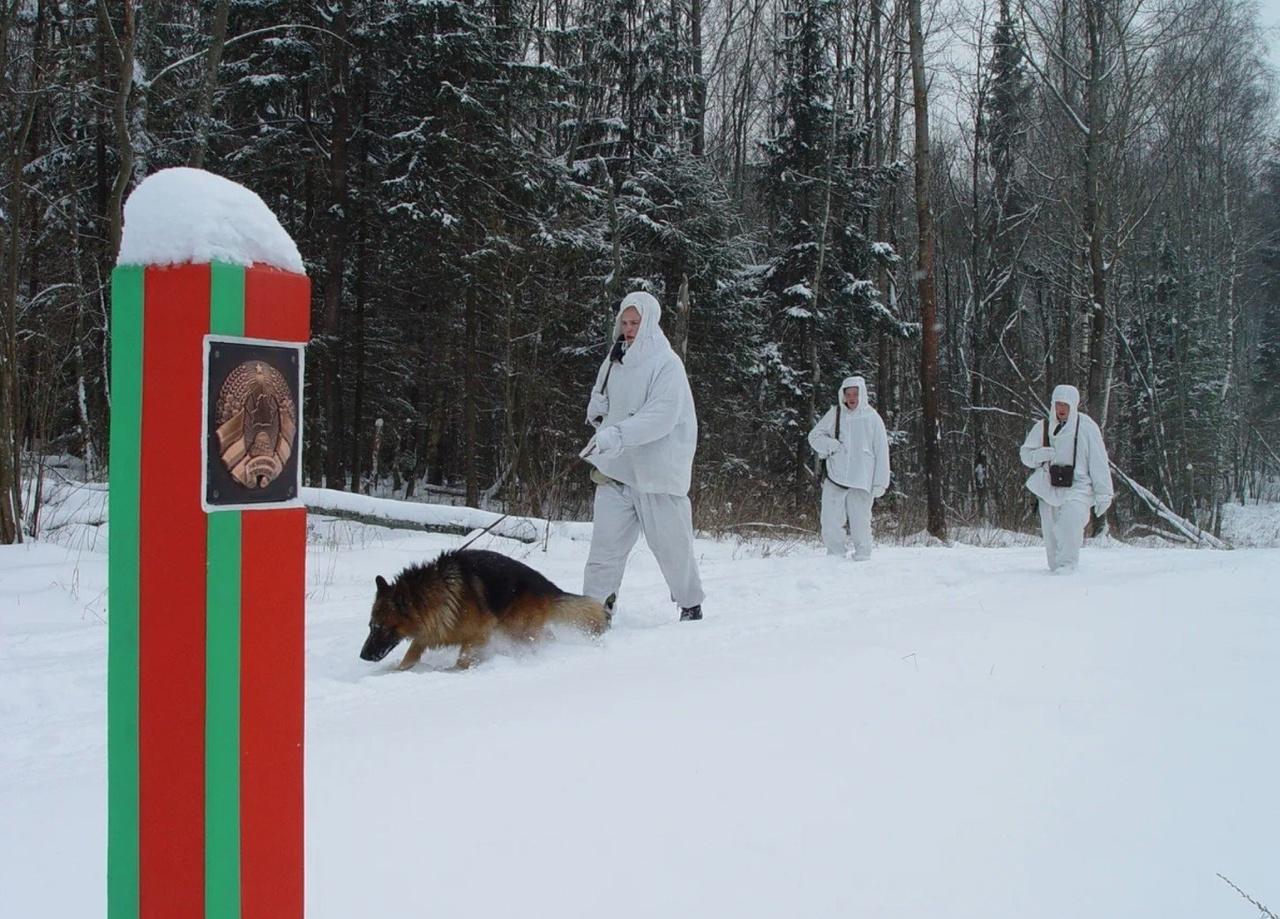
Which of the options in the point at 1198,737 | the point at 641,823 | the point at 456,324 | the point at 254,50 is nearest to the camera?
the point at 641,823

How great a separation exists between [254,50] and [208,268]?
2239 centimetres

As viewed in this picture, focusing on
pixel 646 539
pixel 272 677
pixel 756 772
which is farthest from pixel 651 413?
pixel 272 677

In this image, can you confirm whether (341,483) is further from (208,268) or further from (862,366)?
(208,268)

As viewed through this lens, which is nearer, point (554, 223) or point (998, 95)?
point (554, 223)

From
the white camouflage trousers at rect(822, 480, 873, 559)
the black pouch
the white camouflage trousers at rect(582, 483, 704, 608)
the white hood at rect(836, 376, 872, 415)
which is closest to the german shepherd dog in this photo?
the white camouflage trousers at rect(582, 483, 704, 608)

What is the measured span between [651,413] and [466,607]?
1832mm

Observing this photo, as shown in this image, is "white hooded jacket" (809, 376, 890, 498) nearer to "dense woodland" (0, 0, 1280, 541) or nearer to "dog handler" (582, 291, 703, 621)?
"dense woodland" (0, 0, 1280, 541)

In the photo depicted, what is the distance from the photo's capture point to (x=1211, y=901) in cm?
242

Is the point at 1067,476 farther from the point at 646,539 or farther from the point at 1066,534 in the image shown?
the point at 646,539

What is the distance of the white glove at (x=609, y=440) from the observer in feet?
19.3

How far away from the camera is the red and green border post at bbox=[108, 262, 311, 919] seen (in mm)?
1319

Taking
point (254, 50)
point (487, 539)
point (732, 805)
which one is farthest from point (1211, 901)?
point (254, 50)

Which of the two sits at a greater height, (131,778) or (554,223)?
(554,223)

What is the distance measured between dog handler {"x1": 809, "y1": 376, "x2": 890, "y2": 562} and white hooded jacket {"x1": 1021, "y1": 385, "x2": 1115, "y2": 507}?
5.76 ft
